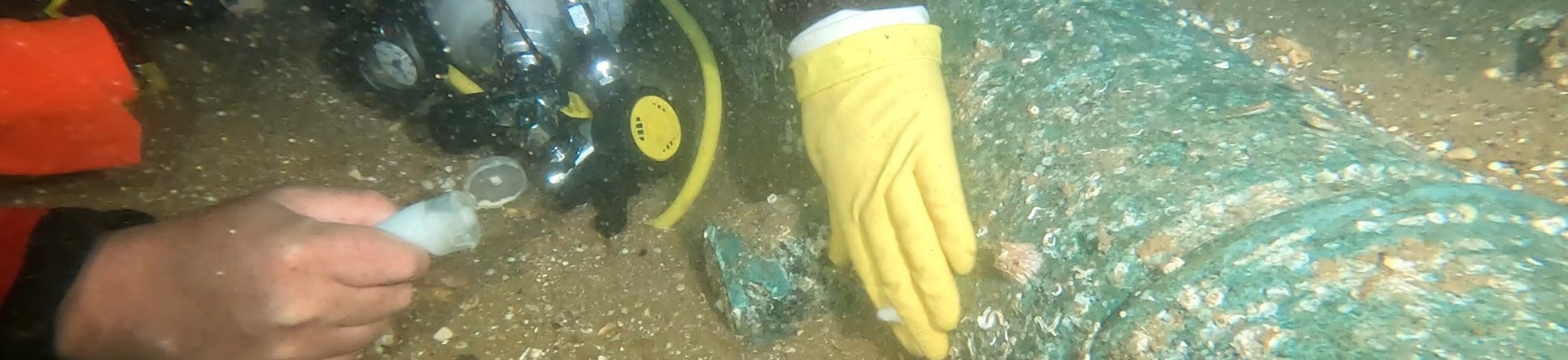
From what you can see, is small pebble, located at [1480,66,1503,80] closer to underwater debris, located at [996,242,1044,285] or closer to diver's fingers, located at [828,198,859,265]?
underwater debris, located at [996,242,1044,285]

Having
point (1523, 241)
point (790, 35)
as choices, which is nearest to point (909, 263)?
point (790, 35)

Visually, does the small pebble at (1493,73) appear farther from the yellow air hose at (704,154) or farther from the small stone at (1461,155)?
the yellow air hose at (704,154)

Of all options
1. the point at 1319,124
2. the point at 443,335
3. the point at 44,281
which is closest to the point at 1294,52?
the point at 1319,124

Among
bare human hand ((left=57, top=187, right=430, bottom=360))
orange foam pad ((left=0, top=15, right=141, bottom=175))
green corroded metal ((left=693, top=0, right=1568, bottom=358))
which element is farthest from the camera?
orange foam pad ((left=0, top=15, right=141, bottom=175))

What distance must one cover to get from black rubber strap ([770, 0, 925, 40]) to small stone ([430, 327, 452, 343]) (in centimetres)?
123

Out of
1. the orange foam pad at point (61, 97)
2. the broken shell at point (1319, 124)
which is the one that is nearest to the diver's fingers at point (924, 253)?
the broken shell at point (1319, 124)

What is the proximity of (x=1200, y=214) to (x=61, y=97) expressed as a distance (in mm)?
2509

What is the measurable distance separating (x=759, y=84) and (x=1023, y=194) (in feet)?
3.45

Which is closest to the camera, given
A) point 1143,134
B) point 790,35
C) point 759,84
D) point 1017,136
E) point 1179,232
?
point 1179,232

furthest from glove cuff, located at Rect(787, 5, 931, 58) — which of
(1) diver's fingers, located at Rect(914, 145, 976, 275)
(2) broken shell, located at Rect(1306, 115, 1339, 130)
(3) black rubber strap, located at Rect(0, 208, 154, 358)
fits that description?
(3) black rubber strap, located at Rect(0, 208, 154, 358)

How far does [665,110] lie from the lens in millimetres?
2221

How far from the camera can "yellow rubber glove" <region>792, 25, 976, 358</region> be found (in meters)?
1.41

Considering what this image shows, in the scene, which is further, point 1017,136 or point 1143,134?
point 1017,136

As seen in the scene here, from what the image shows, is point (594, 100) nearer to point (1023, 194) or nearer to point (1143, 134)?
point (1023, 194)
